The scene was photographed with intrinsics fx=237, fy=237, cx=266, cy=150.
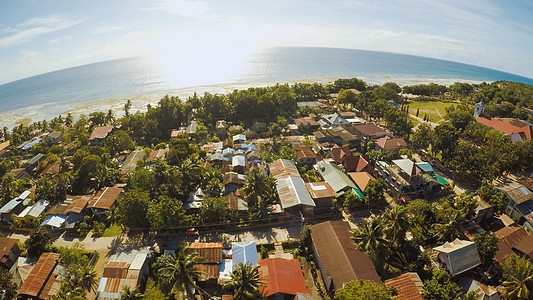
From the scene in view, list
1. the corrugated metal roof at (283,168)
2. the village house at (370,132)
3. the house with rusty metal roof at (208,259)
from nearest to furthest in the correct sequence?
the house with rusty metal roof at (208,259) < the corrugated metal roof at (283,168) < the village house at (370,132)

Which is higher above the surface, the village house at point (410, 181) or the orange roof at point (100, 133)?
the orange roof at point (100, 133)

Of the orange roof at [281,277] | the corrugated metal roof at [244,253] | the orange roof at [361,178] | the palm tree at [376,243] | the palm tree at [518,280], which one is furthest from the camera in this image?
the orange roof at [361,178]

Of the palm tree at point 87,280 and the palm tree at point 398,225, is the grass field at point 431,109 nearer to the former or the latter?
the palm tree at point 398,225

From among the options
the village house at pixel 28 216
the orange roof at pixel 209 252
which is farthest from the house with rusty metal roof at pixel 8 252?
the orange roof at pixel 209 252

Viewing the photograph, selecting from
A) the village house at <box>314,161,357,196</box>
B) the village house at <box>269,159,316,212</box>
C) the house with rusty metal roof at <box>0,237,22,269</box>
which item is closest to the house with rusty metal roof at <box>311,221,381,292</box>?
the village house at <box>269,159,316,212</box>

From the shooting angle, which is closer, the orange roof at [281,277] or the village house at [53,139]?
the orange roof at [281,277]

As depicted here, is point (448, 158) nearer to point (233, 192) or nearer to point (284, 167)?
point (284, 167)

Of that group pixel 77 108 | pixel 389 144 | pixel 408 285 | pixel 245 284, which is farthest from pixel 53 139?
pixel 389 144

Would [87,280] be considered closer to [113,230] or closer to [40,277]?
[40,277]

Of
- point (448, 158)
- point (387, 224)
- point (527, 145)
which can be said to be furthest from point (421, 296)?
point (527, 145)
